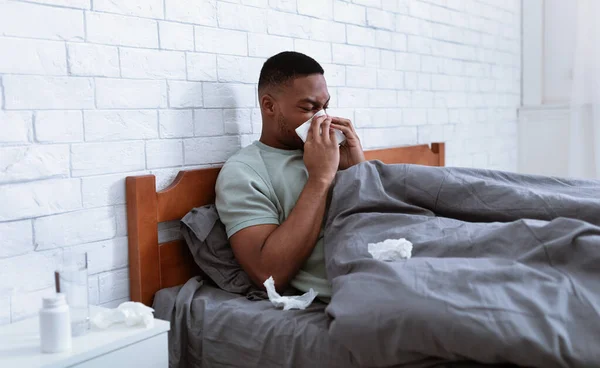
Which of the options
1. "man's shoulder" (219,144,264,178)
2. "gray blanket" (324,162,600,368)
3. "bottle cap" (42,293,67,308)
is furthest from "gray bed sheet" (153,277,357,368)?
"bottle cap" (42,293,67,308)

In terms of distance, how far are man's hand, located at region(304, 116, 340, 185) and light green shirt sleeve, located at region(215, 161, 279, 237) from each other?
0.13 m

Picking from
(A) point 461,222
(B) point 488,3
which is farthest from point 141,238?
(B) point 488,3

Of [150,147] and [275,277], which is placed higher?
[150,147]

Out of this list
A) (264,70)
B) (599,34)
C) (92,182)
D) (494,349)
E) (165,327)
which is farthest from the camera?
(599,34)

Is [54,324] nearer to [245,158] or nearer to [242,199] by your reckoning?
[242,199]

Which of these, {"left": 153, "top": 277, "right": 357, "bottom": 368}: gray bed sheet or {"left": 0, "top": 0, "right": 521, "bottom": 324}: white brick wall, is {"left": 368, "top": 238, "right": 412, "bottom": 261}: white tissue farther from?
{"left": 0, "top": 0, "right": 521, "bottom": 324}: white brick wall

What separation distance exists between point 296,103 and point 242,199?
1.12 feet

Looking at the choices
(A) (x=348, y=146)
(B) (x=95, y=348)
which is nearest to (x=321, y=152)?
(A) (x=348, y=146)

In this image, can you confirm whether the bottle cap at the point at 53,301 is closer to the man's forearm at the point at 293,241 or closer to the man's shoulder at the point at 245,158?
the man's forearm at the point at 293,241

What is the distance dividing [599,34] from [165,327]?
2.60 meters

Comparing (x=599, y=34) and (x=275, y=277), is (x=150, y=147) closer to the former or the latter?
(x=275, y=277)

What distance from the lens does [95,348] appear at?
3.69 ft

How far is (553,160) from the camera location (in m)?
3.33

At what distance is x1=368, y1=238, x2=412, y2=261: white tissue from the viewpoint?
133cm
